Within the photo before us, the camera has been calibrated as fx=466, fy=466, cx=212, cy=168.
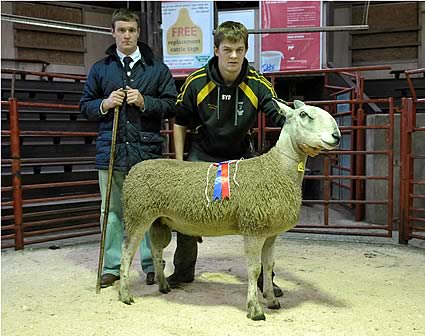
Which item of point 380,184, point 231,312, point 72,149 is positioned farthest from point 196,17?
point 231,312

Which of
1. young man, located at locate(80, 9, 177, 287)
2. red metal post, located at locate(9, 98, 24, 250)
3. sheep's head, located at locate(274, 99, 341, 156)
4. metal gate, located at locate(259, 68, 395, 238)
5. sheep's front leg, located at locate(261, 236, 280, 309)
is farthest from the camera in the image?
metal gate, located at locate(259, 68, 395, 238)

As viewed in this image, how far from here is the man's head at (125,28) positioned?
2832 mm

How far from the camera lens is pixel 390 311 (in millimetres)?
2613

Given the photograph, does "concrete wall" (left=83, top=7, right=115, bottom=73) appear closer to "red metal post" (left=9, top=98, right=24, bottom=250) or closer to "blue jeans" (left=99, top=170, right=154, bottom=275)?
"red metal post" (left=9, top=98, right=24, bottom=250)

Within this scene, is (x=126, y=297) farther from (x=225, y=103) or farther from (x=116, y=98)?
(x=225, y=103)

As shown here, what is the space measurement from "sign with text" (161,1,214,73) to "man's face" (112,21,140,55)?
3.11m

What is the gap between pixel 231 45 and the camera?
2.54m

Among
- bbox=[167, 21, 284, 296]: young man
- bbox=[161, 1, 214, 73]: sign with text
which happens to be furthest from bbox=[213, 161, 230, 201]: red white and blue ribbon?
bbox=[161, 1, 214, 73]: sign with text

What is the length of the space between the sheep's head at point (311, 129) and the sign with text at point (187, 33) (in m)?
3.74

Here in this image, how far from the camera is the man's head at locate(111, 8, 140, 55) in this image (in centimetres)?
283

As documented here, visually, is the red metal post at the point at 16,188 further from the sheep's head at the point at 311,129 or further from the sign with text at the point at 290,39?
the sign with text at the point at 290,39

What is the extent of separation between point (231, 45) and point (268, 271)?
1.29 m

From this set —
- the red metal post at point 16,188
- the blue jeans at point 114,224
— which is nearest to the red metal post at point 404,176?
the blue jeans at point 114,224

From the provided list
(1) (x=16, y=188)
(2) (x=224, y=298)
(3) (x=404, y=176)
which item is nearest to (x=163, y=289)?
(2) (x=224, y=298)
